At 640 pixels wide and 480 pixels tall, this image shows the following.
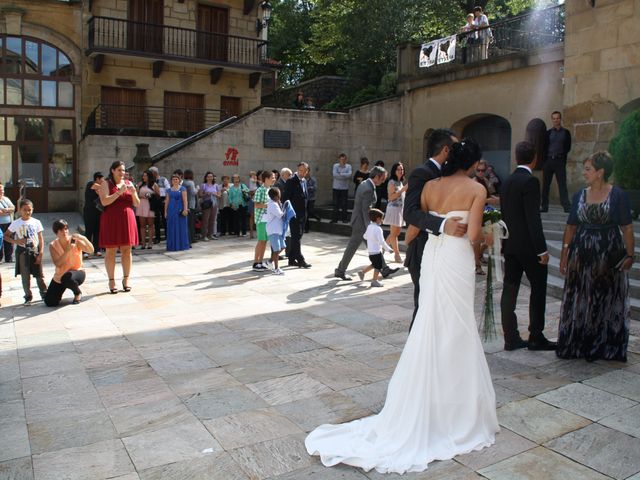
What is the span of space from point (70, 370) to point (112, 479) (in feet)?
7.00

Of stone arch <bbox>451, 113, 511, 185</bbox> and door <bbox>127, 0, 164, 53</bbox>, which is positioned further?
door <bbox>127, 0, 164, 53</bbox>

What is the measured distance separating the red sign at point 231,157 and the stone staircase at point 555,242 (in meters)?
3.29

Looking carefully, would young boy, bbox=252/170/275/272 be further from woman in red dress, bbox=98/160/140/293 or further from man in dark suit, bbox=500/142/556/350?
man in dark suit, bbox=500/142/556/350

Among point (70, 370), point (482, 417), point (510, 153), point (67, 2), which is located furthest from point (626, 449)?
point (67, 2)

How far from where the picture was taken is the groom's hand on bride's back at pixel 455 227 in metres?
3.83

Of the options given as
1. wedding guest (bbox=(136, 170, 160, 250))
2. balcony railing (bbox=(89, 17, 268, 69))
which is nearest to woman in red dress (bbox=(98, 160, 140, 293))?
wedding guest (bbox=(136, 170, 160, 250))

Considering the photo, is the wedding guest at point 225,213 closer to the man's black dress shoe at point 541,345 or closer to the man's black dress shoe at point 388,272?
the man's black dress shoe at point 388,272

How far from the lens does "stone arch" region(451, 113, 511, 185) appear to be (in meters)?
17.8

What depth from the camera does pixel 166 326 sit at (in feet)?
22.1

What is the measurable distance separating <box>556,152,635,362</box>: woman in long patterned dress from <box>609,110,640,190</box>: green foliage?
4.84 m

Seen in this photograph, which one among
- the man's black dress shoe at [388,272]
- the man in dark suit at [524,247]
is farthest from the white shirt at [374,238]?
the man in dark suit at [524,247]

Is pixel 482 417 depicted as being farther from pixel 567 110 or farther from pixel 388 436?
pixel 567 110

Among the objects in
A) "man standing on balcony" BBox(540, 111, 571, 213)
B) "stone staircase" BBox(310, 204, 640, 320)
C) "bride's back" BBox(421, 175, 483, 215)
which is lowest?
"stone staircase" BBox(310, 204, 640, 320)

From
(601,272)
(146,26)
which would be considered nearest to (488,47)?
(146,26)
